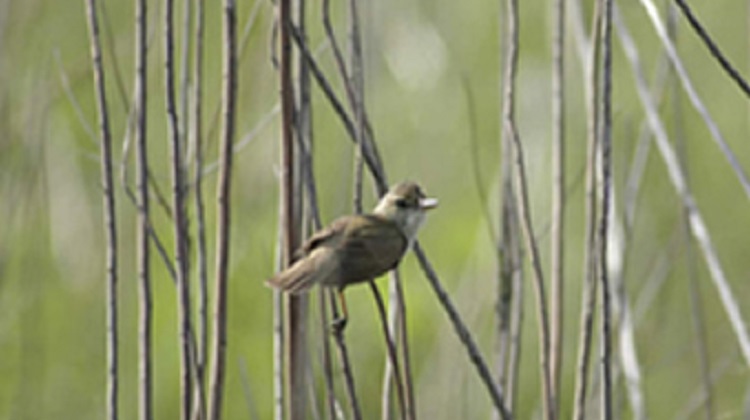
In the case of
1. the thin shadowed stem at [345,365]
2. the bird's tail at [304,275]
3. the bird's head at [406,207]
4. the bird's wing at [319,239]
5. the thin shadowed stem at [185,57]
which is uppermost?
the thin shadowed stem at [185,57]

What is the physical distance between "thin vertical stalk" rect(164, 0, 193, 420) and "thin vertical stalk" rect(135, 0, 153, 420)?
5 cm

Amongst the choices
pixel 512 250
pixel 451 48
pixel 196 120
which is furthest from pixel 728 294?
pixel 451 48

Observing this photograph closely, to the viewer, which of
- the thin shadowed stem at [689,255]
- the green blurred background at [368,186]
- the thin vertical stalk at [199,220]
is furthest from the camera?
the green blurred background at [368,186]

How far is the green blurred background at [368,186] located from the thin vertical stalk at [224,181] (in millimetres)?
1365

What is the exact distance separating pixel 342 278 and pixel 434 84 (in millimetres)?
2029

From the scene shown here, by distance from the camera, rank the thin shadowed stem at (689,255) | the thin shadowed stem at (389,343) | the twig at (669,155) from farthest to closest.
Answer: the thin shadowed stem at (689,255) → the twig at (669,155) → the thin shadowed stem at (389,343)

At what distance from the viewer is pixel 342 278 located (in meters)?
1.32

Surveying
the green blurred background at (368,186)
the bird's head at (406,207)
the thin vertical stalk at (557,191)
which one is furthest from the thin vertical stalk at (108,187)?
the green blurred background at (368,186)

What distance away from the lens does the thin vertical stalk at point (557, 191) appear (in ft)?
5.61

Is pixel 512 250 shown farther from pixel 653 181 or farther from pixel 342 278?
pixel 653 181

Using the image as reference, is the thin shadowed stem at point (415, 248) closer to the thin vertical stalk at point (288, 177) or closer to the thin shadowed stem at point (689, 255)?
the thin vertical stalk at point (288, 177)

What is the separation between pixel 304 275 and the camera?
1299 millimetres

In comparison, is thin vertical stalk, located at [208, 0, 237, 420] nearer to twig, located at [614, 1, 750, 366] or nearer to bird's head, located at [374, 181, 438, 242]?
bird's head, located at [374, 181, 438, 242]

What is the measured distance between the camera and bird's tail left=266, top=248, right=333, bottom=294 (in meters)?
1.29
